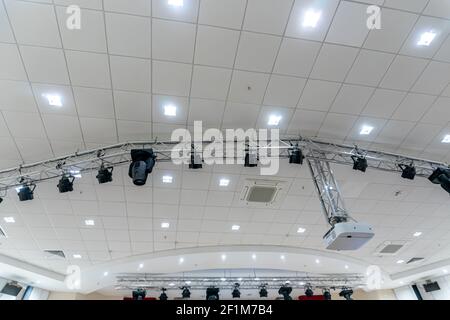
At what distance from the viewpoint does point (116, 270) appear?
31.4ft

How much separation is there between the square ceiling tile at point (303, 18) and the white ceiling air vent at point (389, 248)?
26.5 ft

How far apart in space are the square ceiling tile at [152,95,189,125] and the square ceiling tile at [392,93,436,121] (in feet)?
11.7

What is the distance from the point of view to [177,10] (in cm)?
308

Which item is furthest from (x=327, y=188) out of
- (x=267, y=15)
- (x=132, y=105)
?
(x=132, y=105)

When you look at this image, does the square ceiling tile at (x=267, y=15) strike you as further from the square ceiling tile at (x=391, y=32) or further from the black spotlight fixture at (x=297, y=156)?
the black spotlight fixture at (x=297, y=156)

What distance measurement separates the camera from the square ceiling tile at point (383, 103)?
13.6 feet

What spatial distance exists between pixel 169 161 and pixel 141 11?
2.51 metres

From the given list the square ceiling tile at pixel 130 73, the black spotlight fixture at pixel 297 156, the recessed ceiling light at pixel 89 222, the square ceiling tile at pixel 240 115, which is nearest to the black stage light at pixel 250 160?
the square ceiling tile at pixel 240 115

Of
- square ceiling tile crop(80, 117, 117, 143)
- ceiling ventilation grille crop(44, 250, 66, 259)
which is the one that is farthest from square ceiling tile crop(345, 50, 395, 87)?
ceiling ventilation grille crop(44, 250, 66, 259)

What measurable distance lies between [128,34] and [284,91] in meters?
2.32

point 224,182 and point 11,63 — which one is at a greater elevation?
point 224,182

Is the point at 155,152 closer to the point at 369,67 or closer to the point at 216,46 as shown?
the point at 216,46

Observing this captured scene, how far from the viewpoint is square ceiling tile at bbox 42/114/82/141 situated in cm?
422

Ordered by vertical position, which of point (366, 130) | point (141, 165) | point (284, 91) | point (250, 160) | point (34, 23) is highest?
point (366, 130)
